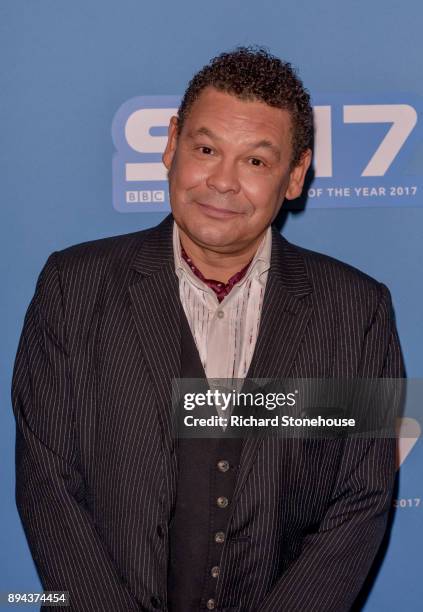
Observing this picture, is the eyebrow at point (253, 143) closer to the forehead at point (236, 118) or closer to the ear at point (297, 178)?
the forehead at point (236, 118)

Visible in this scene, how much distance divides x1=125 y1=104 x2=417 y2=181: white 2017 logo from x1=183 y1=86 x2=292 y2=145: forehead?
1.24ft

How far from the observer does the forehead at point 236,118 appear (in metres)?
1.98

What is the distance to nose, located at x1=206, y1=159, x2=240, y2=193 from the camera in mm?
1966

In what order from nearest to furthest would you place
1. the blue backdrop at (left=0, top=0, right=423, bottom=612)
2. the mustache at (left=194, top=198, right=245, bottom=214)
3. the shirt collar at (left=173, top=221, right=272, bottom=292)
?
the mustache at (left=194, top=198, right=245, bottom=214) → the shirt collar at (left=173, top=221, right=272, bottom=292) → the blue backdrop at (left=0, top=0, right=423, bottom=612)

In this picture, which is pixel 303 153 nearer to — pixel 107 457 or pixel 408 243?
pixel 408 243

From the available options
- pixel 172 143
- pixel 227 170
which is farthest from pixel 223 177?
pixel 172 143

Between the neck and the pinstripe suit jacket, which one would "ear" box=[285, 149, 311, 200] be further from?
the pinstripe suit jacket

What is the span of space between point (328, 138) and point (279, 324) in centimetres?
67

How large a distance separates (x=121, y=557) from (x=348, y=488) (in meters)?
0.52

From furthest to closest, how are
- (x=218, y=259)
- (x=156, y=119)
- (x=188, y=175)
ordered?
(x=156, y=119), (x=218, y=259), (x=188, y=175)

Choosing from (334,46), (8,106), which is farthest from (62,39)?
(334,46)

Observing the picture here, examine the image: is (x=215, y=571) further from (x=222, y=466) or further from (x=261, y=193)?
(x=261, y=193)

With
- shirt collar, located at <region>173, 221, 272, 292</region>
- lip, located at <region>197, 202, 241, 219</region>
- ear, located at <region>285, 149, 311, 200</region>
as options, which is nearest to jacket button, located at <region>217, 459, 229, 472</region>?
shirt collar, located at <region>173, 221, 272, 292</region>

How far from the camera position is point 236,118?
1.99m
